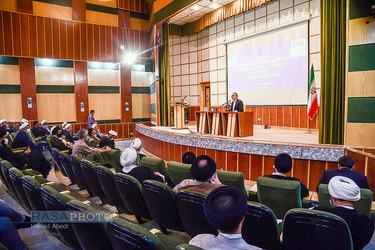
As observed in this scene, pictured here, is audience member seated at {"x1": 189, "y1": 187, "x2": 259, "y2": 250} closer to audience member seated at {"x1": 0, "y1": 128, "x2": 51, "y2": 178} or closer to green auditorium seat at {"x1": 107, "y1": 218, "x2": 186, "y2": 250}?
green auditorium seat at {"x1": 107, "y1": 218, "x2": 186, "y2": 250}

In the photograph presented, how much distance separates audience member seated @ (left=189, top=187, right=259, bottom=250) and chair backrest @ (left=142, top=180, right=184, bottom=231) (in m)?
0.99

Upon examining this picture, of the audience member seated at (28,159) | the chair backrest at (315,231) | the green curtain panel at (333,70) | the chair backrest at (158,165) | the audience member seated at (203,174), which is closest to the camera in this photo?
the chair backrest at (315,231)

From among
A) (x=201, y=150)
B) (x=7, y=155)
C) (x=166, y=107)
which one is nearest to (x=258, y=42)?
(x=166, y=107)

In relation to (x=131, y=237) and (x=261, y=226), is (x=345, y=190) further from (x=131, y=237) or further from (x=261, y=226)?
(x=131, y=237)

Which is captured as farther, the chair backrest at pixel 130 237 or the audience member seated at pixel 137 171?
the audience member seated at pixel 137 171

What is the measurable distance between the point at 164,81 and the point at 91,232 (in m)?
8.60

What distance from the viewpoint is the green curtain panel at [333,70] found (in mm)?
4359

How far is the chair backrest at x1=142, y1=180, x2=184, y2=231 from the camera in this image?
6.95 ft

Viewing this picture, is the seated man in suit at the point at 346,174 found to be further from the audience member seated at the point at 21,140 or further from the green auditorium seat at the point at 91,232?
the audience member seated at the point at 21,140

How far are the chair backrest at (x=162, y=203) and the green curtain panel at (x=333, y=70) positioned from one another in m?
3.52

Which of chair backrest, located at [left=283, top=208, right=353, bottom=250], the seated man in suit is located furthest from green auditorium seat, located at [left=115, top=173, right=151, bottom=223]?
the seated man in suit

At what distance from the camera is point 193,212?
1920mm

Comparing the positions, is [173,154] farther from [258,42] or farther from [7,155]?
[258,42]

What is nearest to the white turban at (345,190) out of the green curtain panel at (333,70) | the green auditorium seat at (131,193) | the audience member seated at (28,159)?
the green auditorium seat at (131,193)
